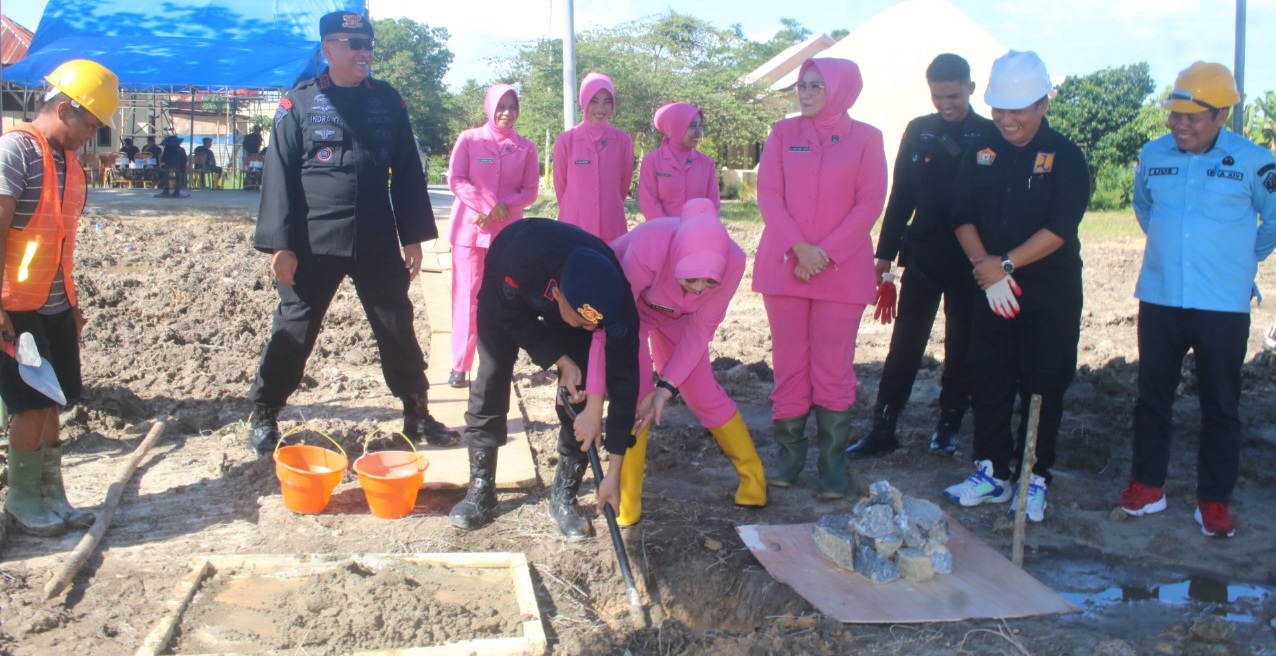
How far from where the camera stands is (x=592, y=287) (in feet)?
10.3

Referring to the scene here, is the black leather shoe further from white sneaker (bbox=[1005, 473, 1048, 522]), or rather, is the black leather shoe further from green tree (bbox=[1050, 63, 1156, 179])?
green tree (bbox=[1050, 63, 1156, 179])

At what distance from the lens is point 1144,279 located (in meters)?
4.59

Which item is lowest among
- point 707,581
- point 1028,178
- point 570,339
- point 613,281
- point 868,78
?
point 707,581

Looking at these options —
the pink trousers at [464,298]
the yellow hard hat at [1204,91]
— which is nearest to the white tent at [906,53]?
the pink trousers at [464,298]

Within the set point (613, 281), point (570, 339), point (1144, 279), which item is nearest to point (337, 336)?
point (570, 339)

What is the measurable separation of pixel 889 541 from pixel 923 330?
172 cm

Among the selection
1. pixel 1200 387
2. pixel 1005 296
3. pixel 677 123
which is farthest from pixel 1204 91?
pixel 677 123

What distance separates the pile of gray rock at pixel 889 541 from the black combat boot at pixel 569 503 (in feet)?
3.16

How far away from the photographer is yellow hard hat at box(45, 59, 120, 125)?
3.89 meters

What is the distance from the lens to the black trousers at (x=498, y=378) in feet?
13.2

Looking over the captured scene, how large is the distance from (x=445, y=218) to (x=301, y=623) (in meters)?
15.7

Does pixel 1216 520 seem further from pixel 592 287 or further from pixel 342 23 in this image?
pixel 342 23

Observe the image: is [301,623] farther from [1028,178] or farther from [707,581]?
[1028,178]

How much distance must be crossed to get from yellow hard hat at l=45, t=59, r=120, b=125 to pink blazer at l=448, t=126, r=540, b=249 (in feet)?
8.58
